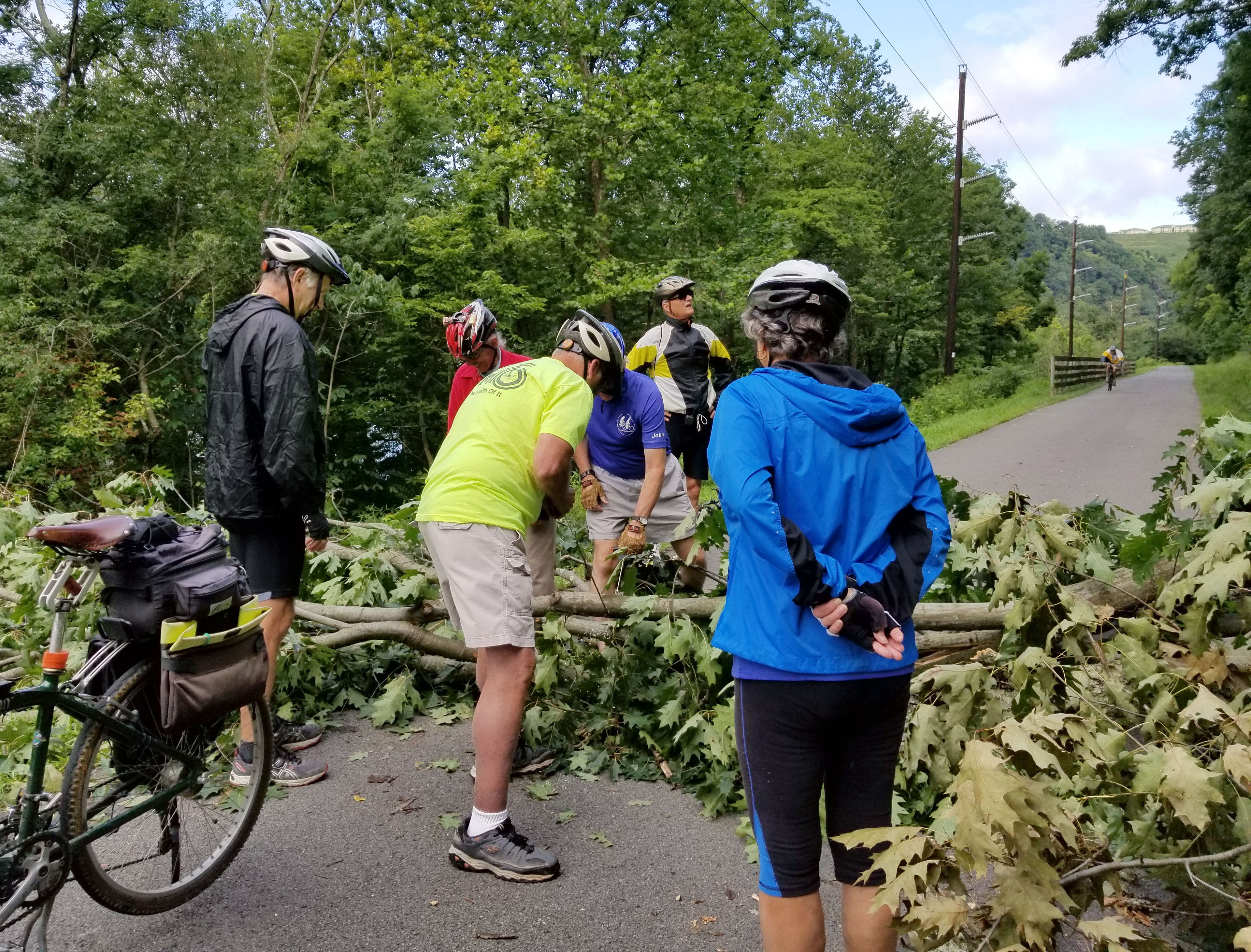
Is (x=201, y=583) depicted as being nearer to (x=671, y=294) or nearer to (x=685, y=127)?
(x=671, y=294)

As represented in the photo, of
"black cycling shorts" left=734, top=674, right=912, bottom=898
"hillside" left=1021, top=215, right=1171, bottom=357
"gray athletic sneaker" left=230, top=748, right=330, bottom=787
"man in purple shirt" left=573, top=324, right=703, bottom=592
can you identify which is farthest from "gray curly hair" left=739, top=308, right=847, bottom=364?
"hillside" left=1021, top=215, right=1171, bottom=357

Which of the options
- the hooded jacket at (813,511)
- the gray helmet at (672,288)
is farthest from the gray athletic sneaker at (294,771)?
the gray helmet at (672,288)

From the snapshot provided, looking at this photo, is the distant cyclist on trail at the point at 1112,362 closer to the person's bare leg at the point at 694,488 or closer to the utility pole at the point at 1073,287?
the utility pole at the point at 1073,287

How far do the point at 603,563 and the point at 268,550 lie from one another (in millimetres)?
1902

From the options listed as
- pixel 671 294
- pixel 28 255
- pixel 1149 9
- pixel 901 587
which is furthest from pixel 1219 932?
pixel 1149 9

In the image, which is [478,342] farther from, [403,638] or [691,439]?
[691,439]

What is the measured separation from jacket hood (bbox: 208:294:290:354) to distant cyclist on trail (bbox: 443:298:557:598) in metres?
0.84

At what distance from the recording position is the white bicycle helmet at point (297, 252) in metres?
3.83

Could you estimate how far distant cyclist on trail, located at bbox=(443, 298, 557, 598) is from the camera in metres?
4.38

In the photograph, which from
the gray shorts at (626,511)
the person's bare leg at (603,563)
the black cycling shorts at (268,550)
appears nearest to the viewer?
the black cycling shorts at (268,550)

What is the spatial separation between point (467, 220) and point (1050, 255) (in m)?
50.2

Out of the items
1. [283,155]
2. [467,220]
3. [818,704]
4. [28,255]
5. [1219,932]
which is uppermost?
[283,155]

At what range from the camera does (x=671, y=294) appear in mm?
6594

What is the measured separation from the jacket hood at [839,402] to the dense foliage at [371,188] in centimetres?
1741
